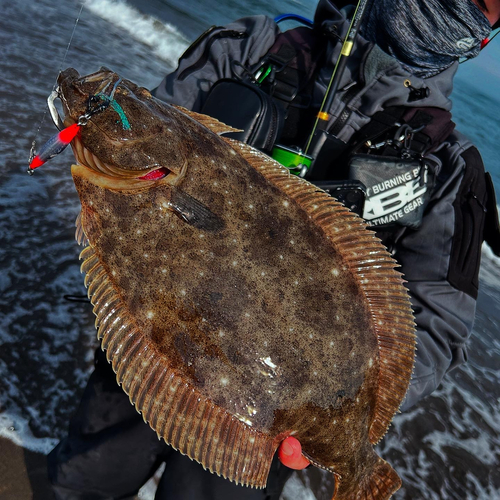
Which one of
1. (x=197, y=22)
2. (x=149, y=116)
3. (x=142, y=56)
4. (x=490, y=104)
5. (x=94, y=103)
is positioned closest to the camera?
(x=94, y=103)

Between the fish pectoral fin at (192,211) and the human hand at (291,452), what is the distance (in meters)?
0.97

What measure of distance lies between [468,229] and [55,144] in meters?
2.35

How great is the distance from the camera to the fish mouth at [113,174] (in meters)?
1.70

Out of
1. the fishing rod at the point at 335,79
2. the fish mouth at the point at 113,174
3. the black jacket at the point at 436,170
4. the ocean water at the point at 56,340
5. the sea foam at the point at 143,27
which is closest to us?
the fish mouth at the point at 113,174

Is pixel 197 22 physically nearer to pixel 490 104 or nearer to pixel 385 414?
pixel 385 414

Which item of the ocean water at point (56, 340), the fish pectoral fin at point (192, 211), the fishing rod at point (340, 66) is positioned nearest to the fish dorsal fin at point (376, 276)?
the fish pectoral fin at point (192, 211)

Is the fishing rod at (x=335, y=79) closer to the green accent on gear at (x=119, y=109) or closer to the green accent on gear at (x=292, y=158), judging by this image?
the green accent on gear at (x=292, y=158)

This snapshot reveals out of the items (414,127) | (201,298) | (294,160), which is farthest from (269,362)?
(414,127)

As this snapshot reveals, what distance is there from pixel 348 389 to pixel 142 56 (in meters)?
10.4

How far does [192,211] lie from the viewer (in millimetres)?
1738

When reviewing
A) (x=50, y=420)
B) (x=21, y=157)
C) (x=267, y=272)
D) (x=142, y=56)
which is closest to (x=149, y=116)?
(x=267, y=272)

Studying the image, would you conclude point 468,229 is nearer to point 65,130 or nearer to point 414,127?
point 414,127

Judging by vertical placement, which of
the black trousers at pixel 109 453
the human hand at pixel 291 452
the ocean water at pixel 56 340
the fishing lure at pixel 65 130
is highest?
the fishing lure at pixel 65 130

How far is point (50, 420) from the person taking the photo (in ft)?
10.4
